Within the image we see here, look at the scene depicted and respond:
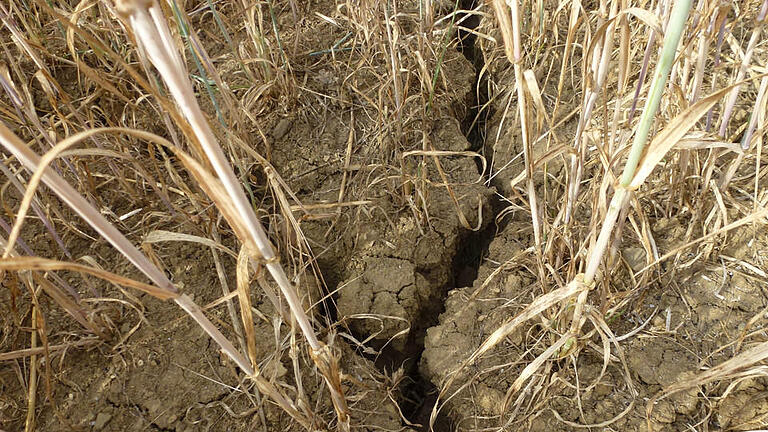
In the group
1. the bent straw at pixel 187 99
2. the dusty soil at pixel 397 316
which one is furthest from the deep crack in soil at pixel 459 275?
the bent straw at pixel 187 99

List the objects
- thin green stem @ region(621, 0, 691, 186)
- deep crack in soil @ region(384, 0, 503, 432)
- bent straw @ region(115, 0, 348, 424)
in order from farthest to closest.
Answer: deep crack in soil @ region(384, 0, 503, 432) → thin green stem @ region(621, 0, 691, 186) → bent straw @ region(115, 0, 348, 424)

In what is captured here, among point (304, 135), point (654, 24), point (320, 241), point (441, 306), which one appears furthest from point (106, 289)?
point (654, 24)

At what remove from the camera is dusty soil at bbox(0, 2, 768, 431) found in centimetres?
107

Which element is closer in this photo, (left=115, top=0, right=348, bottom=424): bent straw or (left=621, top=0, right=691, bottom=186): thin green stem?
(left=115, top=0, right=348, bottom=424): bent straw

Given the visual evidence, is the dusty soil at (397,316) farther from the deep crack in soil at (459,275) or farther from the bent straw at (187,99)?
the bent straw at (187,99)

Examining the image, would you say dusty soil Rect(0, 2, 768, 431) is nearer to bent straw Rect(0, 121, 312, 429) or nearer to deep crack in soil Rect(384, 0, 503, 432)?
deep crack in soil Rect(384, 0, 503, 432)

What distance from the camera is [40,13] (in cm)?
162

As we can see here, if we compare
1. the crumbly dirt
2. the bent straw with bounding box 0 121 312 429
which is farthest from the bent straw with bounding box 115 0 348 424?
the crumbly dirt

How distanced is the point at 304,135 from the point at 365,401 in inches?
28.0

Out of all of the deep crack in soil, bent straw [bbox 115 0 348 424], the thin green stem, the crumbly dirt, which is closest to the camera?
bent straw [bbox 115 0 348 424]

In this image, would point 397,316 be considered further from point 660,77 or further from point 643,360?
point 660,77

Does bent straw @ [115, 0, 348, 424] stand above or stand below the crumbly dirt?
above

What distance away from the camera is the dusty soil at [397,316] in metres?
1.07

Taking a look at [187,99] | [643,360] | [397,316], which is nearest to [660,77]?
[187,99]
